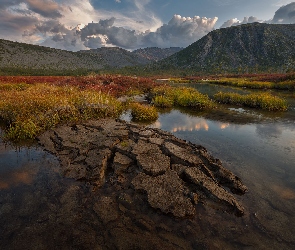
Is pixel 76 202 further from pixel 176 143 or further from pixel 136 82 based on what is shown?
pixel 136 82

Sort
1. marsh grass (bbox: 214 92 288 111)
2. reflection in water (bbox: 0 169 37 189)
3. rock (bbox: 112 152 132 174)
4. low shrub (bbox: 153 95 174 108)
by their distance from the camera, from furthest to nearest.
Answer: low shrub (bbox: 153 95 174 108), marsh grass (bbox: 214 92 288 111), rock (bbox: 112 152 132 174), reflection in water (bbox: 0 169 37 189)

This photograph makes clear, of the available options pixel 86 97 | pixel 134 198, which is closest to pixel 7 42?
pixel 86 97

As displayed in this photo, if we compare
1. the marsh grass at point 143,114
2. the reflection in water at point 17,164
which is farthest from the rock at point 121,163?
the marsh grass at point 143,114

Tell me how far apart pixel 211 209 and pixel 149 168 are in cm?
237

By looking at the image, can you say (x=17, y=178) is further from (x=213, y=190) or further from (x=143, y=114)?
(x=143, y=114)

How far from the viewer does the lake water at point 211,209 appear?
5.33 metres

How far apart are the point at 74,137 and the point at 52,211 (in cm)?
523

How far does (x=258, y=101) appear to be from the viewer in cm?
2231

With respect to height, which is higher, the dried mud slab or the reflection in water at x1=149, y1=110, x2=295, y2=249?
the dried mud slab

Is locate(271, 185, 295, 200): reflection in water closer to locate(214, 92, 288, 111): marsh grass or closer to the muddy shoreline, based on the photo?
the muddy shoreline

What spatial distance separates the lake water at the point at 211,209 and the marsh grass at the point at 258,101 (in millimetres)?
8746

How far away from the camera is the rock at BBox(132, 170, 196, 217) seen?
19.6 feet

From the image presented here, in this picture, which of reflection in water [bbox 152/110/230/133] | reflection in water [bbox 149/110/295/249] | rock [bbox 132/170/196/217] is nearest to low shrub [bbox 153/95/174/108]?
reflection in water [bbox 152/110/230/133]

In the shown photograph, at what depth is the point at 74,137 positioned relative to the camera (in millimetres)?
10961
